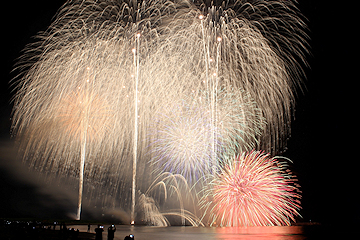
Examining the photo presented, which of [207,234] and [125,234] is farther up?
[125,234]

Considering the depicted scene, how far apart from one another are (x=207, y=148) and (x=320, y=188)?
56543mm

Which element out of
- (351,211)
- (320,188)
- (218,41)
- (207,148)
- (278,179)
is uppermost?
(218,41)

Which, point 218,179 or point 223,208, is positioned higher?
point 218,179

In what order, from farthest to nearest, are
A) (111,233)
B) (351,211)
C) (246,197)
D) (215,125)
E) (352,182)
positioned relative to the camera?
(351,211)
(352,182)
(246,197)
(215,125)
(111,233)

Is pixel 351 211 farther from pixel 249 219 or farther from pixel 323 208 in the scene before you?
pixel 249 219

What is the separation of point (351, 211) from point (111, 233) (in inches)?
3383

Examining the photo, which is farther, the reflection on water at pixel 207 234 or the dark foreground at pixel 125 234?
the reflection on water at pixel 207 234

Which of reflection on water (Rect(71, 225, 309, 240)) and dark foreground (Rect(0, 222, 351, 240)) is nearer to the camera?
dark foreground (Rect(0, 222, 351, 240))

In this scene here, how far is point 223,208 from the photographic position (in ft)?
121

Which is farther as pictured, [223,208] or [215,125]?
[223,208]

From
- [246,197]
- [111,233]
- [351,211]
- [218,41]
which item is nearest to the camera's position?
[111,233]

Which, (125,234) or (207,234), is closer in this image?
(125,234)

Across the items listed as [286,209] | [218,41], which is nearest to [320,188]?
[286,209]

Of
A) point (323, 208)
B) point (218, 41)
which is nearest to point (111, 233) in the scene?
point (218, 41)
